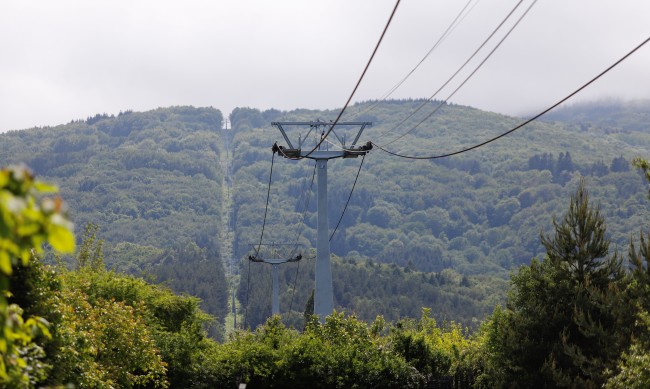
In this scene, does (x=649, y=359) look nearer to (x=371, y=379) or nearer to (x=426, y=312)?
(x=371, y=379)

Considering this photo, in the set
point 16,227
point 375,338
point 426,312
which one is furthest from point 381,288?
point 16,227

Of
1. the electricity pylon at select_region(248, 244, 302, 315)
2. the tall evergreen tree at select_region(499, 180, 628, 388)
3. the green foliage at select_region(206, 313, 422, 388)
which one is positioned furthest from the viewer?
the electricity pylon at select_region(248, 244, 302, 315)

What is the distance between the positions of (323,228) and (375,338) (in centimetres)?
603

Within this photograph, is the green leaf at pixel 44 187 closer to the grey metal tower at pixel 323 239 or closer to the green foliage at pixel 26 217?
the green foliage at pixel 26 217

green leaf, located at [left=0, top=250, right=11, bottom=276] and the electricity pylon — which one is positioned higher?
green leaf, located at [left=0, top=250, right=11, bottom=276]

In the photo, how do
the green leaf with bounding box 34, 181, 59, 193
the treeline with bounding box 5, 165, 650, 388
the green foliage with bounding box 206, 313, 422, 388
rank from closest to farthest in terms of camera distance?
the green leaf with bounding box 34, 181, 59, 193
the treeline with bounding box 5, 165, 650, 388
the green foliage with bounding box 206, 313, 422, 388

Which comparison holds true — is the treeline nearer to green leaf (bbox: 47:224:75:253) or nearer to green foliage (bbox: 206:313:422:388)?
green foliage (bbox: 206:313:422:388)

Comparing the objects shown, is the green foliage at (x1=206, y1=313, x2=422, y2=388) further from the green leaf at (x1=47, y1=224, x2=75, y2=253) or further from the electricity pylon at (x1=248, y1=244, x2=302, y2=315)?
the green leaf at (x1=47, y1=224, x2=75, y2=253)

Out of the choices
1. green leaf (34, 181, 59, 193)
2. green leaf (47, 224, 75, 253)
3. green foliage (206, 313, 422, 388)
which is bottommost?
green foliage (206, 313, 422, 388)

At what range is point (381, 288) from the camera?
620ft

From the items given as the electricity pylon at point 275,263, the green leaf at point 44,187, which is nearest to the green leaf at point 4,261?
the green leaf at point 44,187

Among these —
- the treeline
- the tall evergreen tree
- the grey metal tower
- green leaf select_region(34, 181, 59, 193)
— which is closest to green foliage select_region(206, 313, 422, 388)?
the treeline

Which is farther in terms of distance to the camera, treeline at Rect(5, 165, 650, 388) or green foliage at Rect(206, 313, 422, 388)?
green foliage at Rect(206, 313, 422, 388)

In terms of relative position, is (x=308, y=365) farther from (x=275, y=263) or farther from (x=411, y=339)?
(x=275, y=263)
